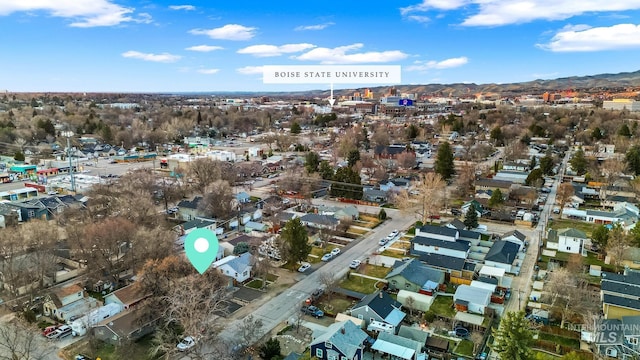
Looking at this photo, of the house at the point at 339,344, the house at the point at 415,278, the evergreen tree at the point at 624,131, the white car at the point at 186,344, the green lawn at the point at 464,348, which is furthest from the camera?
the evergreen tree at the point at 624,131

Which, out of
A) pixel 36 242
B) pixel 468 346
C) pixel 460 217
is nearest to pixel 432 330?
pixel 468 346

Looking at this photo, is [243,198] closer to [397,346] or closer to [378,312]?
[378,312]

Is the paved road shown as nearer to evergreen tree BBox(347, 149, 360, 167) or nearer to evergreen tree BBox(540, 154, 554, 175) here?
evergreen tree BBox(347, 149, 360, 167)

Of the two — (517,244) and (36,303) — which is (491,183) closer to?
(517,244)

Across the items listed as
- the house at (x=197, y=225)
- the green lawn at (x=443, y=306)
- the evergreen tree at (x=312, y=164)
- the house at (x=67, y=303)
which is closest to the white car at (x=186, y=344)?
the house at (x=67, y=303)

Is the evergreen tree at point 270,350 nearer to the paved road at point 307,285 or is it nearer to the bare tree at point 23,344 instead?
the paved road at point 307,285

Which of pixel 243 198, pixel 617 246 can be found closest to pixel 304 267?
pixel 243 198

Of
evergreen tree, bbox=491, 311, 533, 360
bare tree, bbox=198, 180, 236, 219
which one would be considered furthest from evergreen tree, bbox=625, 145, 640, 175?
bare tree, bbox=198, 180, 236, 219
